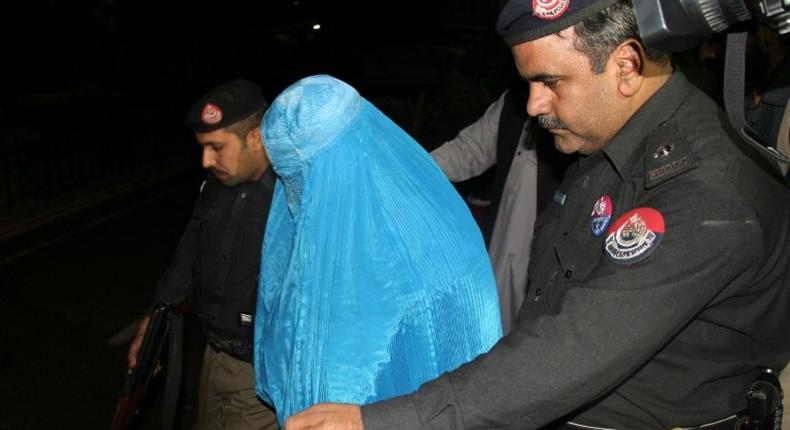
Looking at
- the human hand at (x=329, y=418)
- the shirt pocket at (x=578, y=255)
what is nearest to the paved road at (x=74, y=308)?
the human hand at (x=329, y=418)

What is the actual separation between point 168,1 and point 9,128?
40.3 ft

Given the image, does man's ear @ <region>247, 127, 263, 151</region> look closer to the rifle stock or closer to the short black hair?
the rifle stock

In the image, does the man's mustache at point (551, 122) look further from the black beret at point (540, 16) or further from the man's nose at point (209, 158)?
the man's nose at point (209, 158)

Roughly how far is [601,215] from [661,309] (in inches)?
12.1

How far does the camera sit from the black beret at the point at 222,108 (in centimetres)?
274

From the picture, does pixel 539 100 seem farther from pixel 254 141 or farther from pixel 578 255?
pixel 254 141

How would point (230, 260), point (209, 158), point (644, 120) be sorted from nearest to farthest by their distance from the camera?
point (644, 120)
point (230, 260)
point (209, 158)

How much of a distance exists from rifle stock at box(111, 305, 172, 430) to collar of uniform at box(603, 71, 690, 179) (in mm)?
1976

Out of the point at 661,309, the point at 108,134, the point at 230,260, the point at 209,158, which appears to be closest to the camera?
the point at 661,309

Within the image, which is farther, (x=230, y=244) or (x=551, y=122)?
(x=230, y=244)

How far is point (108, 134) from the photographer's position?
11.7 meters

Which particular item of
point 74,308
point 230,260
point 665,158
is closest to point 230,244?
point 230,260

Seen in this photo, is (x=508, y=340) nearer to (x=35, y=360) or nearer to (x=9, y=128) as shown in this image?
(x=35, y=360)

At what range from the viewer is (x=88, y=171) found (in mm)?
10836
